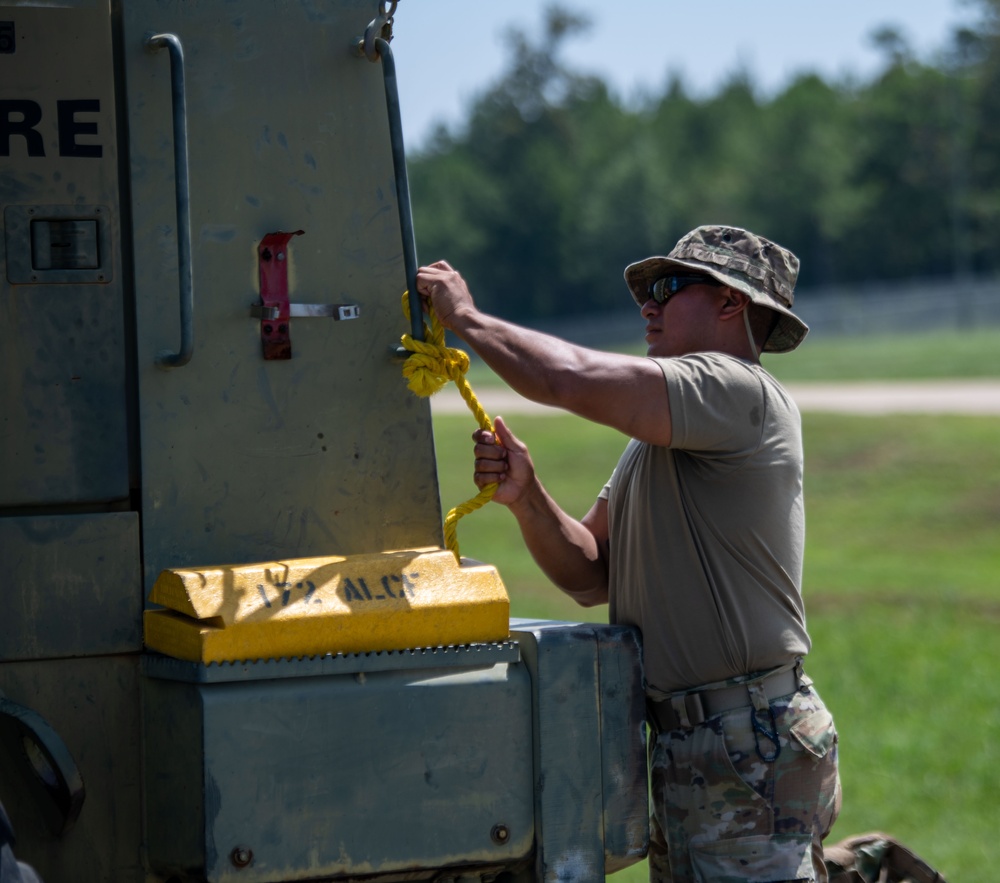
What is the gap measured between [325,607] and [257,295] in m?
0.59

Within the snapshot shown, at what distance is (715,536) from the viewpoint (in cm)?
314

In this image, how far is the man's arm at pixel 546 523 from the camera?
3.38 metres

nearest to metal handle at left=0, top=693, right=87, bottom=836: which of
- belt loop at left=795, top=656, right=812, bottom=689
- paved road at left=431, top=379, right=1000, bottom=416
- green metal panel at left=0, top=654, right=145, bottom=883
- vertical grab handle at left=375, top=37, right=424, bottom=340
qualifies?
green metal panel at left=0, top=654, right=145, bottom=883

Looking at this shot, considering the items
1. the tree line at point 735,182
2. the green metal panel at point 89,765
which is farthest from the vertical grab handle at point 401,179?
the tree line at point 735,182

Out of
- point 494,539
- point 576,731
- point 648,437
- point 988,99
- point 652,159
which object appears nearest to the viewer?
point 576,731

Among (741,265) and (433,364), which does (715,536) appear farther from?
(433,364)

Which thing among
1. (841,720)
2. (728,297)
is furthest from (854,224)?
(728,297)

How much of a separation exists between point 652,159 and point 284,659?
58.0 meters

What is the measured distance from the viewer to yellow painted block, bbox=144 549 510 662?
2.41 meters

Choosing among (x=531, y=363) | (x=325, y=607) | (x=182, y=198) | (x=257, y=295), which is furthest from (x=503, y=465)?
(x=182, y=198)

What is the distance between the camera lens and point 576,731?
102 inches

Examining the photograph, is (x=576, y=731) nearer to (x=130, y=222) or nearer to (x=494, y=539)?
(x=130, y=222)

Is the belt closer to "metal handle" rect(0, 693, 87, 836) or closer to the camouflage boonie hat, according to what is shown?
the camouflage boonie hat

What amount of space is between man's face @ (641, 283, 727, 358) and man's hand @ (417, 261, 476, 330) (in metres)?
0.73
